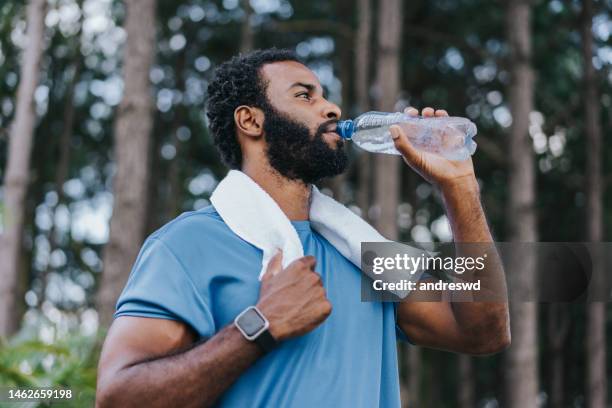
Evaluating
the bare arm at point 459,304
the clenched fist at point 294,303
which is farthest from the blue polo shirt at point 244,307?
the bare arm at point 459,304

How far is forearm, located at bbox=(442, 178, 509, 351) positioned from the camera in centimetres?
220

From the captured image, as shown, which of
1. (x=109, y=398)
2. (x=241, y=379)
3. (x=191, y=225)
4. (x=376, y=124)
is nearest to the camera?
(x=109, y=398)

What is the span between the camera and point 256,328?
1899 mm

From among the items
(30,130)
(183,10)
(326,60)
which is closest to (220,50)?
(183,10)

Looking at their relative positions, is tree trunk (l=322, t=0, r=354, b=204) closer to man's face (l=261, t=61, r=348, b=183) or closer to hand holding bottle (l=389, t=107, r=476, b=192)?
man's face (l=261, t=61, r=348, b=183)

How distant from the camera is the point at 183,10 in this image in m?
18.3

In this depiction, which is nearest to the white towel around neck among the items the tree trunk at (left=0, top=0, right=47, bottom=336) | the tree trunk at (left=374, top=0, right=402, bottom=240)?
the tree trunk at (left=0, top=0, right=47, bottom=336)

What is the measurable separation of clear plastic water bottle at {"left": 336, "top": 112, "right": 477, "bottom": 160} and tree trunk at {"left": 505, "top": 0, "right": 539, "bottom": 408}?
845 cm

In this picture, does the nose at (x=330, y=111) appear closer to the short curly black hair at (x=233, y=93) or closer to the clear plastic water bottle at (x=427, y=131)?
the clear plastic water bottle at (x=427, y=131)

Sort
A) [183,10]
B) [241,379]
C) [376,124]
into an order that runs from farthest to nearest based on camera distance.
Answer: [183,10] < [376,124] < [241,379]

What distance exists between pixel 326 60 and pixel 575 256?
16.1 m

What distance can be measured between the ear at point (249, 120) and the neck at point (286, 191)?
0.13 metres

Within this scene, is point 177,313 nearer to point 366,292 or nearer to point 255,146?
point 366,292

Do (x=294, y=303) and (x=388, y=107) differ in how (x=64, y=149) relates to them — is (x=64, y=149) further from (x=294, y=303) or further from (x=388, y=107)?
(x=294, y=303)
